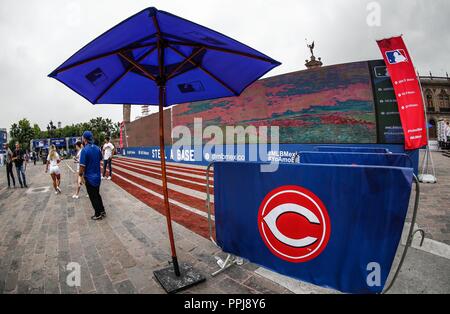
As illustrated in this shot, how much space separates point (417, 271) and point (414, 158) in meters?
7.90

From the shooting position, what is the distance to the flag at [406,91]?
8234 millimetres

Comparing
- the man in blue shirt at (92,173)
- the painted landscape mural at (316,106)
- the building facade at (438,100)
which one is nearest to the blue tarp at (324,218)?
the man in blue shirt at (92,173)

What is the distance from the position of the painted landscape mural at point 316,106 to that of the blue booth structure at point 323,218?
9.27 m

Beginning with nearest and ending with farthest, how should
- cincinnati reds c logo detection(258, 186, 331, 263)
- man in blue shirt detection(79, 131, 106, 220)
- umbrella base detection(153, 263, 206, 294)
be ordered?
cincinnati reds c logo detection(258, 186, 331, 263) → umbrella base detection(153, 263, 206, 294) → man in blue shirt detection(79, 131, 106, 220)

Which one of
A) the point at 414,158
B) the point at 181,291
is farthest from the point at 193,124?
the point at 181,291

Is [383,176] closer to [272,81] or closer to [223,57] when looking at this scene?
[223,57]

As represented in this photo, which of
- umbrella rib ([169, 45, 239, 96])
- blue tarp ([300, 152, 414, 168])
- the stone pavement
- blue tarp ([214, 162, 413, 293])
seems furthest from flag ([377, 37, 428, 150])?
blue tarp ([214, 162, 413, 293])

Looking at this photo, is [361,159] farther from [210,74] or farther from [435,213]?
[210,74]

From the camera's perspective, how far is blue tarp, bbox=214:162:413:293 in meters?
1.95

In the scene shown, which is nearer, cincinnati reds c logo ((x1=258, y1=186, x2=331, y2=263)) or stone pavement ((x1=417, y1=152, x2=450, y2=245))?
cincinnati reds c logo ((x1=258, y1=186, x2=331, y2=263))

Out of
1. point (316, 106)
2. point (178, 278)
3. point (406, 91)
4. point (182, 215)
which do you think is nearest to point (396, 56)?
point (406, 91)

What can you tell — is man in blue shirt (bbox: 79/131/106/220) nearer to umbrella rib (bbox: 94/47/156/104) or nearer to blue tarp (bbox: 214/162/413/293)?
umbrella rib (bbox: 94/47/156/104)

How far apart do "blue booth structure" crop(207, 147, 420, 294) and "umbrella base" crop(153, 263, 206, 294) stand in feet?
1.40

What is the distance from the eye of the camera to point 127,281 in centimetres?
276
